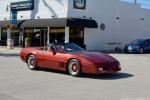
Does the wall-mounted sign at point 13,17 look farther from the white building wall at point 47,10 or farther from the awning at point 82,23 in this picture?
the awning at point 82,23

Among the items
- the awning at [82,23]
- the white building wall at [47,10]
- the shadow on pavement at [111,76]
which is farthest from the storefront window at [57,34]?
the shadow on pavement at [111,76]

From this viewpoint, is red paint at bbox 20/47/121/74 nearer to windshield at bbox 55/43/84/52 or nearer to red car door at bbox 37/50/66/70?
red car door at bbox 37/50/66/70

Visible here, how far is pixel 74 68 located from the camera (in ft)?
42.9

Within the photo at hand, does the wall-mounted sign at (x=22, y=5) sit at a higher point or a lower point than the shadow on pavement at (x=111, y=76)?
higher

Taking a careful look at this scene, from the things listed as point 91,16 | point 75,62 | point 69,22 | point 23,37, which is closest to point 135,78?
point 75,62

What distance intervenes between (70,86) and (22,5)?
26.7m

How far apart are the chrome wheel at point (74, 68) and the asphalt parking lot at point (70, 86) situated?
0.69 ft

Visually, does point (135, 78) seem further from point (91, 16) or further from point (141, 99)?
point (91, 16)

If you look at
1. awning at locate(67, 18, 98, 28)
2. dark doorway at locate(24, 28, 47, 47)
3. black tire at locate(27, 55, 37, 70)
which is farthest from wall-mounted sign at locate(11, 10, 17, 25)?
black tire at locate(27, 55, 37, 70)

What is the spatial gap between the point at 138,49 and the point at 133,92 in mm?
23237

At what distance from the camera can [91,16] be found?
113 ft

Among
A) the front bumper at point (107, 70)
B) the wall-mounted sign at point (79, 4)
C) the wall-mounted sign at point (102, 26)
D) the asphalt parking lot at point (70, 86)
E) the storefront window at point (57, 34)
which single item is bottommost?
the asphalt parking lot at point (70, 86)

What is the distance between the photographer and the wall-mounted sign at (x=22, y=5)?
3566 cm

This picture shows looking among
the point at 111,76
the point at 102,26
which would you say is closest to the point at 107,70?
the point at 111,76
